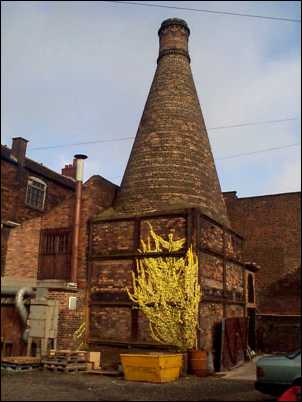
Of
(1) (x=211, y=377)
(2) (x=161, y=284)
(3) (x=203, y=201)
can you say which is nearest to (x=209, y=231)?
(3) (x=203, y=201)

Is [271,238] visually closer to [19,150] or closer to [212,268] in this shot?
[212,268]

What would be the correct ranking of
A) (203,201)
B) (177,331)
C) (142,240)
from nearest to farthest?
(177,331), (142,240), (203,201)

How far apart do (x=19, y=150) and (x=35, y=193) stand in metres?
2.46

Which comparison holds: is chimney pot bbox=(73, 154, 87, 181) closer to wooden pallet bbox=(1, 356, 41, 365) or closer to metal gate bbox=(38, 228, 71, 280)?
metal gate bbox=(38, 228, 71, 280)

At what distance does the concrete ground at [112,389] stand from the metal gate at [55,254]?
4.24 metres

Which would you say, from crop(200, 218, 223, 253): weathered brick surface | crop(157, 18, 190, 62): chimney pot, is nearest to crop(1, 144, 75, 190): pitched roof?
crop(157, 18, 190, 62): chimney pot

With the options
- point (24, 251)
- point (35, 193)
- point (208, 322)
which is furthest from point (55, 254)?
point (35, 193)

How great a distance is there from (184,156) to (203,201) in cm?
197

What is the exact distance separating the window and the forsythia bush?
10.4 metres

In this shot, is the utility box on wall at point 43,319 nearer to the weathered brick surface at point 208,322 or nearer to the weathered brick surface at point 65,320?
the weathered brick surface at point 65,320

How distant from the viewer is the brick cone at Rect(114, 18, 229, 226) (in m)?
16.5

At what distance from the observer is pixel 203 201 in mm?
16641

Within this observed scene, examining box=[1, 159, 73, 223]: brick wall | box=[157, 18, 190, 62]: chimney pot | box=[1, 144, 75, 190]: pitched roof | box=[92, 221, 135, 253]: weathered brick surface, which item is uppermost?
box=[157, 18, 190, 62]: chimney pot

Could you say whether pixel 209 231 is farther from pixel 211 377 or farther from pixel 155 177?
pixel 211 377
